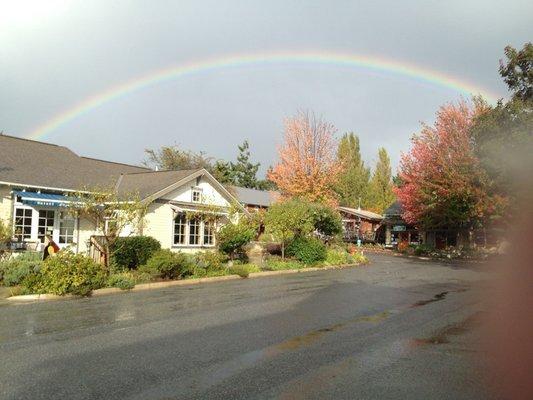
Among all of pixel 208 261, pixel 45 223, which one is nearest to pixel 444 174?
pixel 208 261

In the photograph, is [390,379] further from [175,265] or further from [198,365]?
[175,265]

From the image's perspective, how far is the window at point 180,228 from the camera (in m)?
25.1

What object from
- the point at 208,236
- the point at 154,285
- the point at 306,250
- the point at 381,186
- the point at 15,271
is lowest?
the point at 154,285

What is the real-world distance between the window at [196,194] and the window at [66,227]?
6185 millimetres

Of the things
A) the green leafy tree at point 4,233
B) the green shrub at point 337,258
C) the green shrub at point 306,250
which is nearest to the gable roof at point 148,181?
the green leafy tree at point 4,233

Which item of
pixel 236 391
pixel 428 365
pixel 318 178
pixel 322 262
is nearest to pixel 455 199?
pixel 318 178

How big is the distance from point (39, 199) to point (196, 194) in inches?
336

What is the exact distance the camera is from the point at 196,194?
87.5ft

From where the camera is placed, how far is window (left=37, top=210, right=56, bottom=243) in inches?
845

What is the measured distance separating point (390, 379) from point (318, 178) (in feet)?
99.4

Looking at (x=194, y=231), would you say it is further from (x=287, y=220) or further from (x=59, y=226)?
(x=59, y=226)

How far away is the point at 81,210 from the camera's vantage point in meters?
17.6

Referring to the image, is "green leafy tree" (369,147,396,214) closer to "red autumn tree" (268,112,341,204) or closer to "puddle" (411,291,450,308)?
"red autumn tree" (268,112,341,204)

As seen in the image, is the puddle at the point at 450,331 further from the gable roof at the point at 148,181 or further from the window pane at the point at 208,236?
the window pane at the point at 208,236
